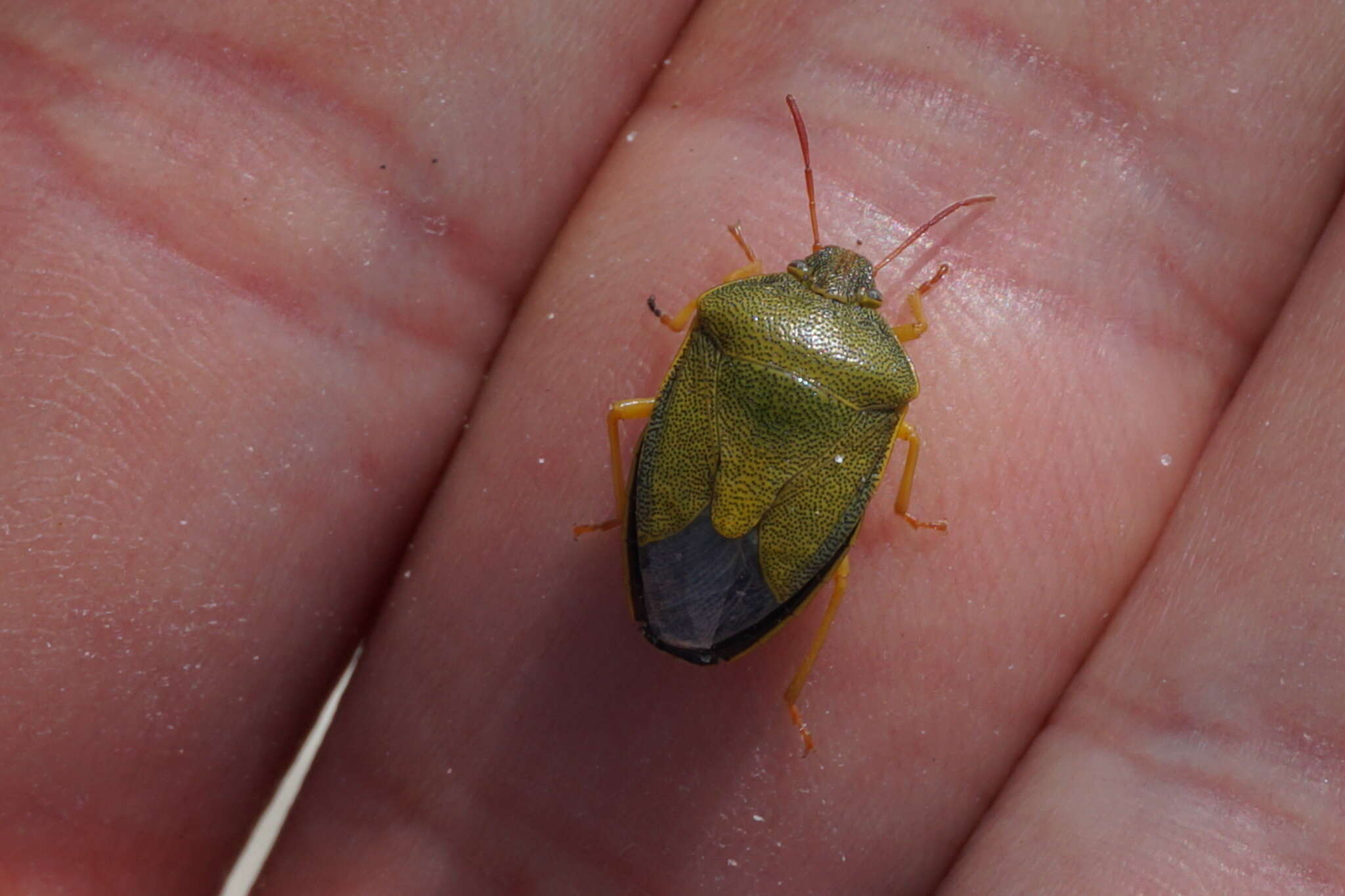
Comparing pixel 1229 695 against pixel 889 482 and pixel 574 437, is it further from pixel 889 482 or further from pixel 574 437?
pixel 574 437

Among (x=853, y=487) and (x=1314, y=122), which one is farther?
(x=1314, y=122)

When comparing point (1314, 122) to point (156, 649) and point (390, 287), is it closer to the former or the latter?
point (390, 287)

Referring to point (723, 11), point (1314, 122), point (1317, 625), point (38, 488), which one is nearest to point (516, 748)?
point (38, 488)

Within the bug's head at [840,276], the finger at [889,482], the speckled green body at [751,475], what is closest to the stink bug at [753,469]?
the speckled green body at [751,475]

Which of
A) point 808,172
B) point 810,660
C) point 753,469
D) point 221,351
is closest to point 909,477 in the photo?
point 753,469

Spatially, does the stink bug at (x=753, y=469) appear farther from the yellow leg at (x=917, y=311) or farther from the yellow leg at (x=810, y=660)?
the yellow leg at (x=917, y=311)
